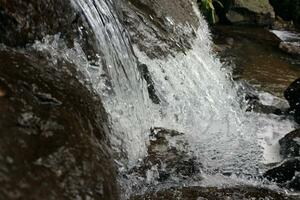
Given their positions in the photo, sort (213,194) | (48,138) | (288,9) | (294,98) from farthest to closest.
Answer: (288,9) → (294,98) → (213,194) → (48,138)

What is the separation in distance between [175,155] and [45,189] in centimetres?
246

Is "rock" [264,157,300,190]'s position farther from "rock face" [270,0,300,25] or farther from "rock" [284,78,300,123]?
"rock face" [270,0,300,25]

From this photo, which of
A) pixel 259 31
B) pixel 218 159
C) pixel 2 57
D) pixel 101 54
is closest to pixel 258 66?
pixel 259 31

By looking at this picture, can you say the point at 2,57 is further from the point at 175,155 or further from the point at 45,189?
the point at 175,155

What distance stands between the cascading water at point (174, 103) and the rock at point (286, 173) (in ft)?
0.58

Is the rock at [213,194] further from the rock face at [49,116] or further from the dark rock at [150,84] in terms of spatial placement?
the dark rock at [150,84]

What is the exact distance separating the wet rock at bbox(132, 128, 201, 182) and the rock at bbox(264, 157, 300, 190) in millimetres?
800

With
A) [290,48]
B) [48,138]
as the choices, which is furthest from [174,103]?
[290,48]

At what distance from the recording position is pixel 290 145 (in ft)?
20.1

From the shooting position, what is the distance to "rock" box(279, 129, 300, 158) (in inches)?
234

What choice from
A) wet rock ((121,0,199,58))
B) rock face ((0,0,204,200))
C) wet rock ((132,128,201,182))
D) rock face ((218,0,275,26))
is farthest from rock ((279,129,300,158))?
rock face ((218,0,275,26))

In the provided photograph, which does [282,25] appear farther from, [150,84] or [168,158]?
[168,158]

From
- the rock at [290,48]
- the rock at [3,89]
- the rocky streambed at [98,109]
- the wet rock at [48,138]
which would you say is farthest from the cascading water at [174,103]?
the rock at [290,48]

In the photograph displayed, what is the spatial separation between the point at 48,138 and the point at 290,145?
3.92 metres
